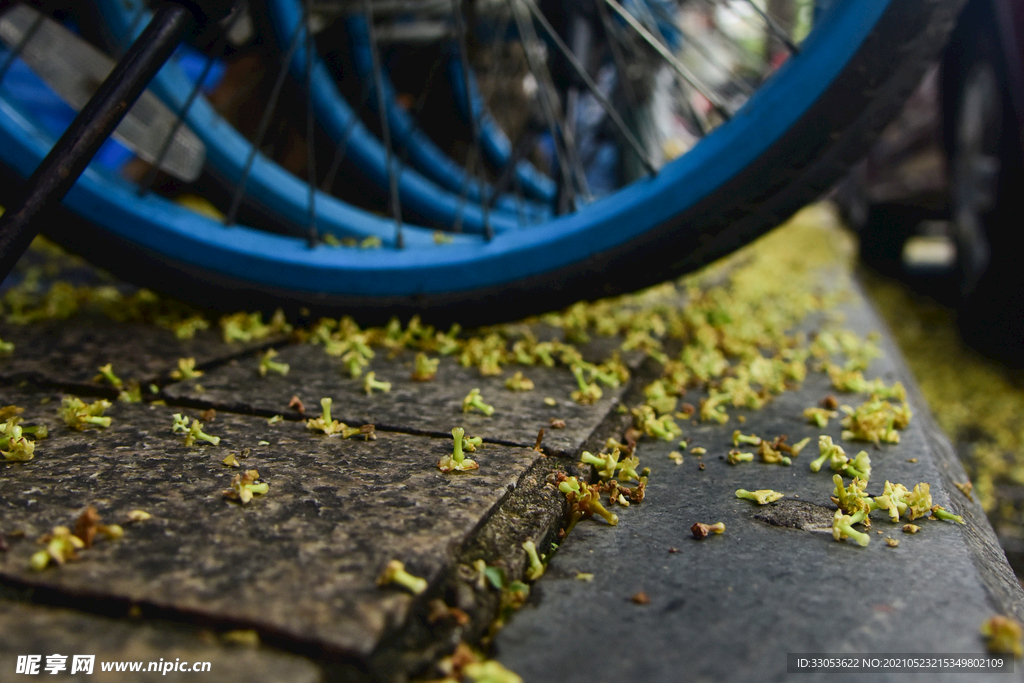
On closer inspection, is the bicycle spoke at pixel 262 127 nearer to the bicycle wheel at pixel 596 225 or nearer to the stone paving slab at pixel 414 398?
the bicycle wheel at pixel 596 225

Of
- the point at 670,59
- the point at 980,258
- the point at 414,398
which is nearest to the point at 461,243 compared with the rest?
the point at 414,398

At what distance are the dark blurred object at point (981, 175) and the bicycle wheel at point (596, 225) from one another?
770 millimetres

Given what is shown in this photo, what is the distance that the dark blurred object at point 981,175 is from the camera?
2.25 meters

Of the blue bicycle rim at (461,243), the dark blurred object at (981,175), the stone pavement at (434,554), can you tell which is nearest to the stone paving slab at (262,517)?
the stone pavement at (434,554)

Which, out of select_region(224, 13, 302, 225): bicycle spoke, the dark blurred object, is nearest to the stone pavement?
select_region(224, 13, 302, 225): bicycle spoke

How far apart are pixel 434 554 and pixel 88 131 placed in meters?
0.79

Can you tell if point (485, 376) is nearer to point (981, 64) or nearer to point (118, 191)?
point (118, 191)

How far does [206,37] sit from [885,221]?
3.84 m

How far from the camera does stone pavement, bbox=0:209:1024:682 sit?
679mm

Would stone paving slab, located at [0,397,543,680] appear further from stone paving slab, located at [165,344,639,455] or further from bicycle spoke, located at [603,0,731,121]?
bicycle spoke, located at [603,0,731,121]

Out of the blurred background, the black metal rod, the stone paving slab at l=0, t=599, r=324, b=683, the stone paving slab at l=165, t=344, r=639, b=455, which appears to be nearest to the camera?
the stone paving slab at l=0, t=599, r=324, b=683

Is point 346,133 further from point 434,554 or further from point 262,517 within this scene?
point 434,554

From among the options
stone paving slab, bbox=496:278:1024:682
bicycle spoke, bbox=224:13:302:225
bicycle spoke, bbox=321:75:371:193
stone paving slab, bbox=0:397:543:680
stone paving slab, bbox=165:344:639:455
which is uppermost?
bicycle spoke, bbox=321:75:371:193

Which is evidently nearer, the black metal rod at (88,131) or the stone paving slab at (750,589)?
the stone paving slab at (750,589)
